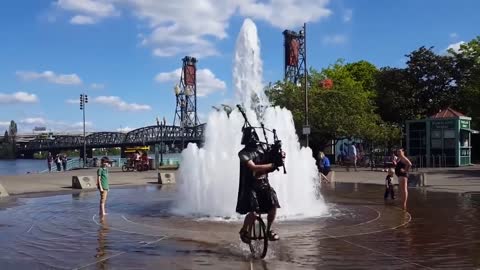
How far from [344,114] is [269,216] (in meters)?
39.5

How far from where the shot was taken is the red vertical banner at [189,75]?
13430cm

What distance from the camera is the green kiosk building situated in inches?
1578

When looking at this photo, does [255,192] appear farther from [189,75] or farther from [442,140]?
[189,75]

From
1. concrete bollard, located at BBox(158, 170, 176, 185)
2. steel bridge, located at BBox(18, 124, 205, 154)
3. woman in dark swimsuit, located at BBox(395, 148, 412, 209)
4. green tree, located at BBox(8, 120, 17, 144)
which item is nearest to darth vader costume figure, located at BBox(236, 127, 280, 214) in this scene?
woman in dark swimsuit, located at BBox(395, 148, 412, 209)

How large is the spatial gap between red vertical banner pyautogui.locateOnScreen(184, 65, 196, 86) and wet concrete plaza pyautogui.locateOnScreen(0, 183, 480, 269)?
119 m

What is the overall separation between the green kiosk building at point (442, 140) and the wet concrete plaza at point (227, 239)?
25.1 meters

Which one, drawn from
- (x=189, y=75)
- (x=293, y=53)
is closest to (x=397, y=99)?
(x=293, y=53)

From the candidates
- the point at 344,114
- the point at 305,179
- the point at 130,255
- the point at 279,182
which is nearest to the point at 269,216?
the point at 130,255

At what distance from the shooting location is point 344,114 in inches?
1854

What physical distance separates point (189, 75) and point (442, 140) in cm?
10076

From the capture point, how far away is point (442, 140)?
4097cm

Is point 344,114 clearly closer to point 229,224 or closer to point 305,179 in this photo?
point 305,179

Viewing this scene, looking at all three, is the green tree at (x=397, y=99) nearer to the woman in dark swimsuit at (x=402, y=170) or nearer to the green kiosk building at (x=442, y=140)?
the green kiosk building at (x=442, y=140)

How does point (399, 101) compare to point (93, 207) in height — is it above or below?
above
